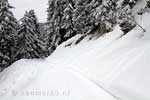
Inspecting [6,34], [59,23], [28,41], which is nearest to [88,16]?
[6,34]

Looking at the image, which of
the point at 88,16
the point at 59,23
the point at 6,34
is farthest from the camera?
the point at 59,23

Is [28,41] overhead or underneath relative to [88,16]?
underneath

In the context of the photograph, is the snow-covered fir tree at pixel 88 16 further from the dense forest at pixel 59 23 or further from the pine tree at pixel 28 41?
the pine tree at pixel 28 41

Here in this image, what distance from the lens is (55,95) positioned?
369 inches

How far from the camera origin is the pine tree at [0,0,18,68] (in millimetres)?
28397

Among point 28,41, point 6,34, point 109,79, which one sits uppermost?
point 6,34

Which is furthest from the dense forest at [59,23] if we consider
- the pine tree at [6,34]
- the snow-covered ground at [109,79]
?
the snow-covered ground at [109,79]

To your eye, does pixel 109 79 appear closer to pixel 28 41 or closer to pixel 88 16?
pixel 88 16

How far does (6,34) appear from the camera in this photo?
29.2 meters

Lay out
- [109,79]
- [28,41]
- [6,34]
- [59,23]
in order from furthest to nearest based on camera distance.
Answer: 1. [28,41]
2. [59,23]
3. [6,34]
4. [109,79]

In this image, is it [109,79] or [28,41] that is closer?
[109,79]

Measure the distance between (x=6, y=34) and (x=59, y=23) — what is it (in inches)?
349

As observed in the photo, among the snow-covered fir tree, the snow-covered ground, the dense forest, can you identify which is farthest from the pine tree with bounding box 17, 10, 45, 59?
the snow-covered ground

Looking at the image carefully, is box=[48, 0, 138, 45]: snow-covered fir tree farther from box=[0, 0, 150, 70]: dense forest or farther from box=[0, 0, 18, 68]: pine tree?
box=[0, 0, 18, 68]: pine tree
